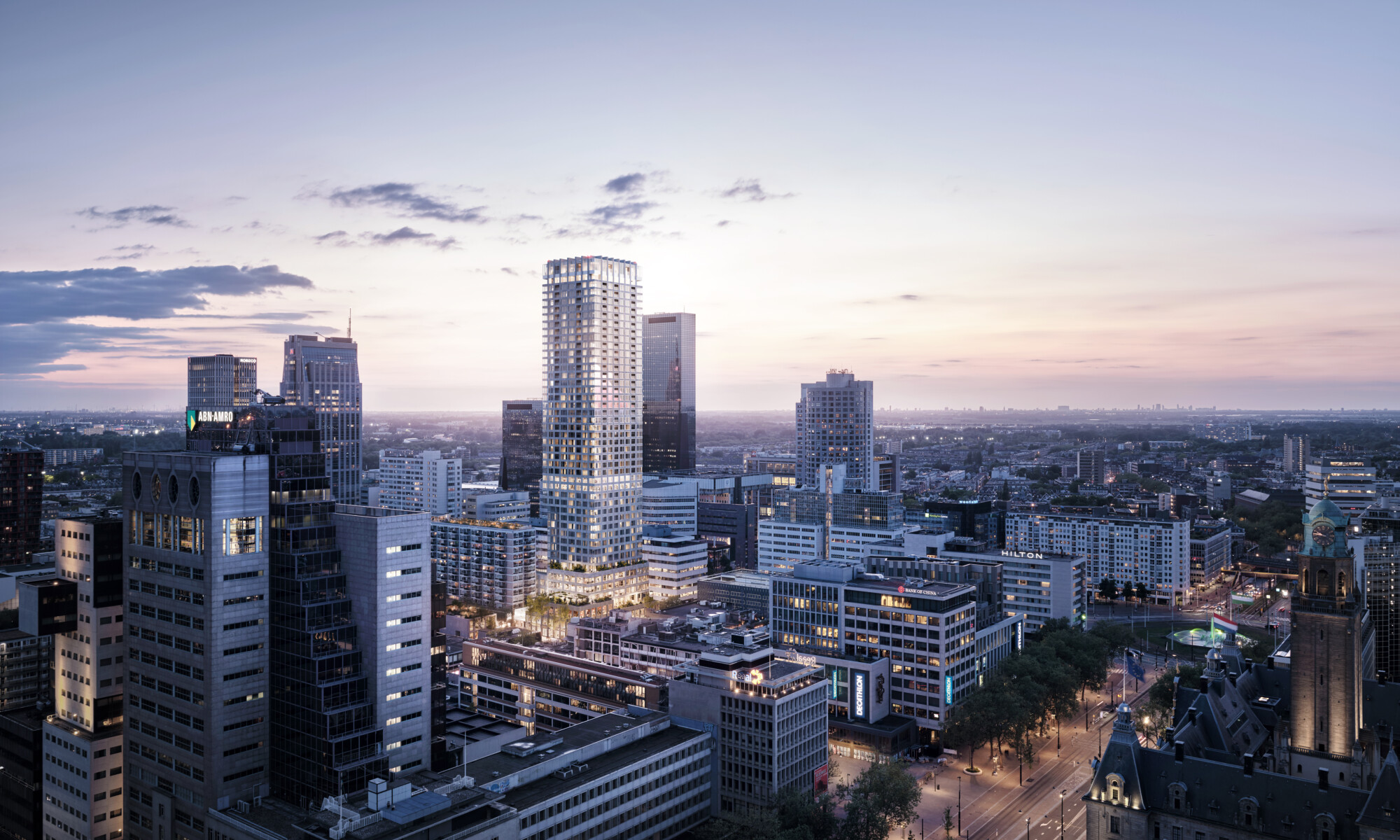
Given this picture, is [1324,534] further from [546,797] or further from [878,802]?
[546,797]

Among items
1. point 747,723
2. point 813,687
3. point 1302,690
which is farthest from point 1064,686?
point 747,723

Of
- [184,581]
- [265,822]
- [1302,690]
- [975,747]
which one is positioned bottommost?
[975,747]

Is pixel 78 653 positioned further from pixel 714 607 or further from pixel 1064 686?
pixel 1064 686

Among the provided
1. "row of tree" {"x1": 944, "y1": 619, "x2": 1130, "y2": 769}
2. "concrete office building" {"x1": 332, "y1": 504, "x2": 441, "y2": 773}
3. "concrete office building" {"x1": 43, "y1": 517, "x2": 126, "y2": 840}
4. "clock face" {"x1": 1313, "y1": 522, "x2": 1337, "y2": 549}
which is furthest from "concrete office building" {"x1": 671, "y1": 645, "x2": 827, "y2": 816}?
"concrete office building" {"x1": 43, "y1": 517, "x2": 126, "y2": 840}

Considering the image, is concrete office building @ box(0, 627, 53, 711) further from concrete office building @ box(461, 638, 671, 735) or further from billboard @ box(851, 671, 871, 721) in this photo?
billboard @ box(851, 671, 871, 721)

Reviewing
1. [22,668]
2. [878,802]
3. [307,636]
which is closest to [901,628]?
[878,802]

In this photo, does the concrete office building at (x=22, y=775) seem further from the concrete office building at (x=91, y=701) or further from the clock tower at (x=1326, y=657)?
the clock tower at (x=1326, y=657)

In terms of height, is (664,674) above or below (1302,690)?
below
